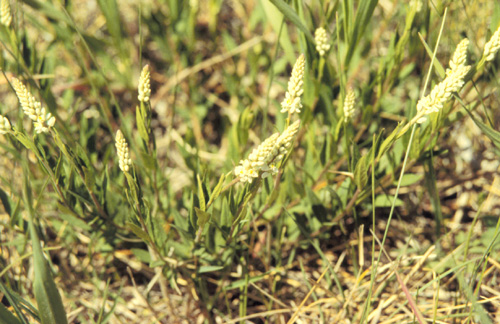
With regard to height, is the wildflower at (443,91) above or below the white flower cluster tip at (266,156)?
above

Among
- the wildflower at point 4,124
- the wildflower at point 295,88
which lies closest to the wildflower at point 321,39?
the wildflower at point 295,88

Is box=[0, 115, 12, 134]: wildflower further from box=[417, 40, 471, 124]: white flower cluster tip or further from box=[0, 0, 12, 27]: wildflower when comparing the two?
box=[417, 40, 471, 124]: white flower cluster tip

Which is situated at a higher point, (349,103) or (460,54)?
(460,54)

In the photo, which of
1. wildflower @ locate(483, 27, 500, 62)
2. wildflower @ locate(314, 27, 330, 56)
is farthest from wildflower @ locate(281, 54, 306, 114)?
wildflower @ locate(483, 27, 500, 62)

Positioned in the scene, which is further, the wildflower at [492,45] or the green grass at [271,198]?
the green grass at [271,198]

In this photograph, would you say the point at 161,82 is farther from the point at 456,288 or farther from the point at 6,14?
the point at 456,288

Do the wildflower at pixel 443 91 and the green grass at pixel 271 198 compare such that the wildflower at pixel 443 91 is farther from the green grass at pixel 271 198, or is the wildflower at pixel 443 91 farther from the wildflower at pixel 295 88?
the wildflower at pixel 295 88

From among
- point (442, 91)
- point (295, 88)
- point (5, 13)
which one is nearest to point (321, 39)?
point (295, 88)

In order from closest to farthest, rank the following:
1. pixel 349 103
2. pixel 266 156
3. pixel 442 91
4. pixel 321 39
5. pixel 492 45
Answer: pixel 266 156 < pixel 442 91 < pixel 492 45 < pixel 349 103 < pixel 321 39

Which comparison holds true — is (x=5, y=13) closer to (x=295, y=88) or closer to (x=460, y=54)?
(x=295, y=88)
